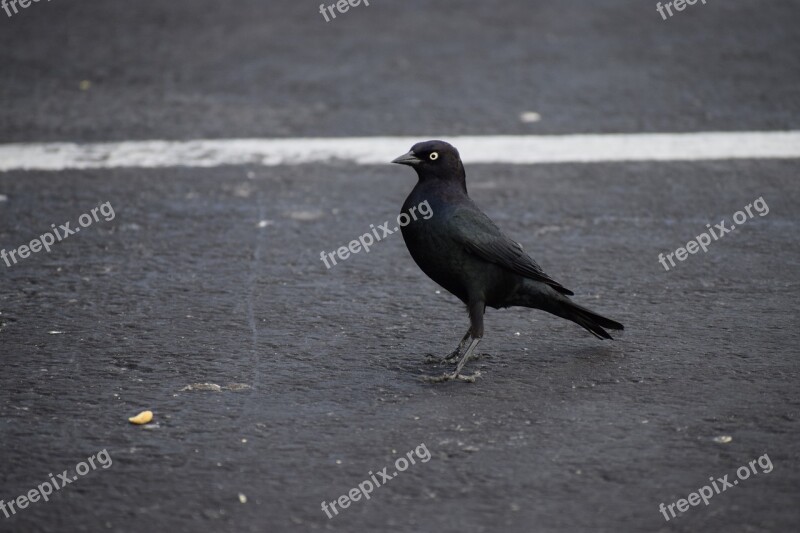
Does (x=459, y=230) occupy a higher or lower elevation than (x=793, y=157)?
higher

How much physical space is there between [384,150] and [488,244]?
303cm

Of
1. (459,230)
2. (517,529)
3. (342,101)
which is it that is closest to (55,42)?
(342,101)

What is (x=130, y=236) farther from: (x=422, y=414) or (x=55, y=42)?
(x=55, y=42)

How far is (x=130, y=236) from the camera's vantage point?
21.0 feet

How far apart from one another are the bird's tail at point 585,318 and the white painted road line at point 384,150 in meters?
2.68

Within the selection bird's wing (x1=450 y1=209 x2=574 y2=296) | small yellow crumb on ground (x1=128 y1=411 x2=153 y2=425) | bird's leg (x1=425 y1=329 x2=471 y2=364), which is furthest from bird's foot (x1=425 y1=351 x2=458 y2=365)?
small yellow crumb on ground (x1=128 y1=411 x2=153 y2=425)

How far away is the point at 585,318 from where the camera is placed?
4.95 meters

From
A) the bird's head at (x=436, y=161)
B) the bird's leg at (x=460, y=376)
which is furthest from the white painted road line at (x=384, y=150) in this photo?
the bird's leg at (x=460, y=376)

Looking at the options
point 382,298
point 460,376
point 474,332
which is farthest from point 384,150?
point 460,376

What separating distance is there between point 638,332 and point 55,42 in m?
6.95

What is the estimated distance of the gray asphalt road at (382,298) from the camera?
12.3 feet

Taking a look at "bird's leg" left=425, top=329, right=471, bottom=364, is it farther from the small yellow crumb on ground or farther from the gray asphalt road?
the small yellow crumb on ground

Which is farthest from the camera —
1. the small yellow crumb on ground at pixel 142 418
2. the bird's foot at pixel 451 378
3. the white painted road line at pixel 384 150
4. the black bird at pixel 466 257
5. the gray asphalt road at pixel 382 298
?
the white painted road line at pixel 384 150

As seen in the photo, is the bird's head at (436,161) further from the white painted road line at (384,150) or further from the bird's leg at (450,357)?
the white painted road line at (384,150)
